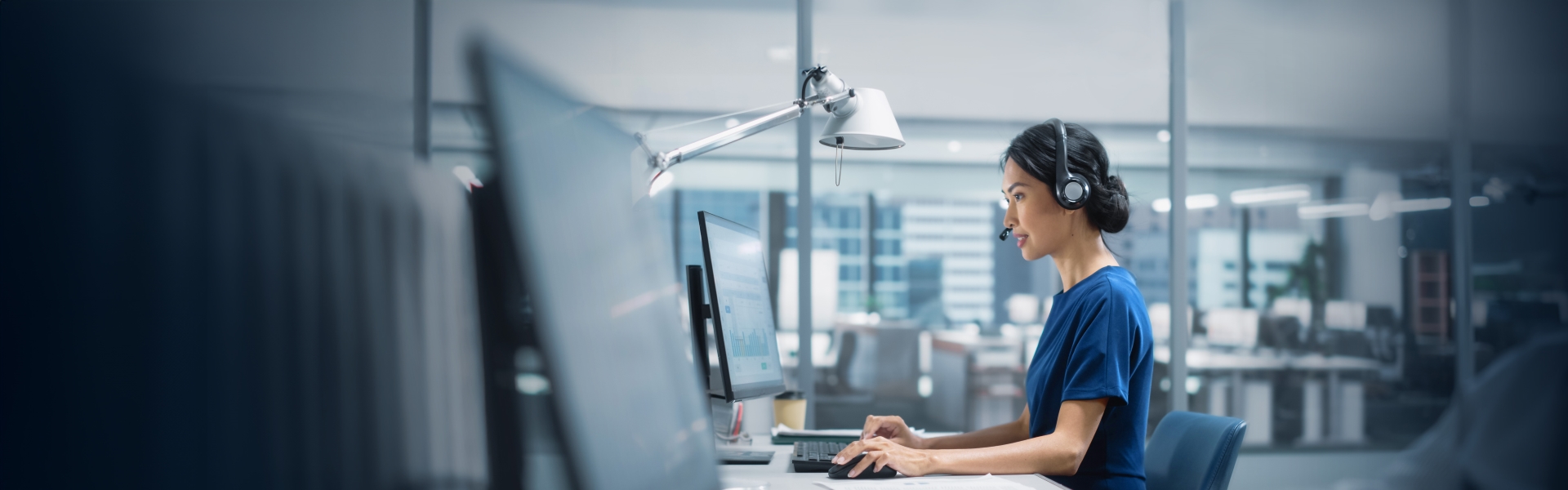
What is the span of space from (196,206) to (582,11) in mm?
2946

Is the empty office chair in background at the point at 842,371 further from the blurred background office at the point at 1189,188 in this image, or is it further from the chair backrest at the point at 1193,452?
the chair backrest at the point at 1193,452

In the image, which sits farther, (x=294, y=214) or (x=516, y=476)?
(x=516, y=476)

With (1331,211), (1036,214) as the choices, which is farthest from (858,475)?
(1331,211)

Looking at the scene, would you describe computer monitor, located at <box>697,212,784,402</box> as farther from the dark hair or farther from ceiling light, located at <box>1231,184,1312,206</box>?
ceiling light, located at <box>1231,184,1312,206</box>

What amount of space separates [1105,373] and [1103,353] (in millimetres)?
32

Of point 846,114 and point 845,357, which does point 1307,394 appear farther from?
point 846,114

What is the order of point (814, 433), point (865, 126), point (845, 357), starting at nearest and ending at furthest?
point (865, 126) → point (814, 433) → point (845, 357)

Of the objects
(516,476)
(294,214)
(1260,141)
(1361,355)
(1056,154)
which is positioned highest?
(1260,141)

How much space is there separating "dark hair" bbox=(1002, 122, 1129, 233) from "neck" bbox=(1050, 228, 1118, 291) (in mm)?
28

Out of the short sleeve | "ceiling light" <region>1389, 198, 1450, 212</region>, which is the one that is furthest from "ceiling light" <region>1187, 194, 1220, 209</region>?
the short sleeve

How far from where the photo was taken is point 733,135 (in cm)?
157

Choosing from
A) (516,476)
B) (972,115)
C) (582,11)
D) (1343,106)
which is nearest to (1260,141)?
(1343,106)

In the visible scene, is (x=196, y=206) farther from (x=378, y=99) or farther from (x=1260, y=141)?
(x=1260, y=141)

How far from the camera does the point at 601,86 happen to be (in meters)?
2.98
